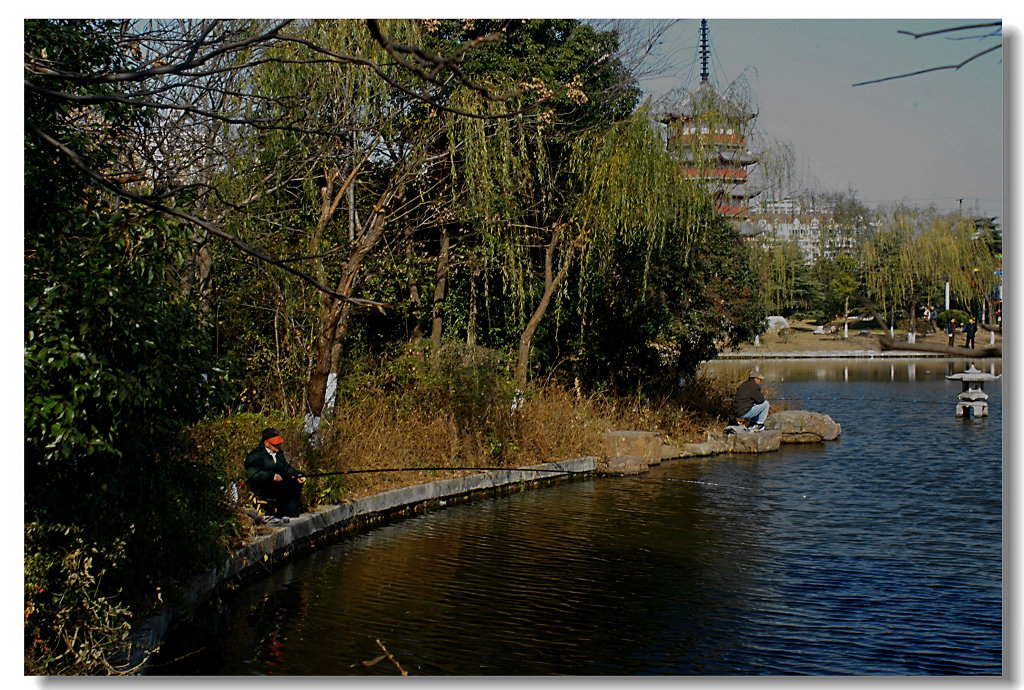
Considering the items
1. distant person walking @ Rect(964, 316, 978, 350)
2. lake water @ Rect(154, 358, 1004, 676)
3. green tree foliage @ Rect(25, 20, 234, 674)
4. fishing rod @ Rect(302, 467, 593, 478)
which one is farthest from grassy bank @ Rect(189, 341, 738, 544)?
distant person walking @ Rect(964, 316, 978, 350)

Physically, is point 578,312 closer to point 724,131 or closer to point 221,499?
point 724,131

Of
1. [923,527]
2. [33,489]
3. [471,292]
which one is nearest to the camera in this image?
[33,489]

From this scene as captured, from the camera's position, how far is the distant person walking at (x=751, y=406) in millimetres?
17141

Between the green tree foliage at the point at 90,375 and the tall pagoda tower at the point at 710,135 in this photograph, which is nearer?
the green tree foliage at the point at 90,375

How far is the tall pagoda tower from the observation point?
1539cm

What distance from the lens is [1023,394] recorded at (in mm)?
5828

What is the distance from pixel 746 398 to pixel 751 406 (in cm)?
23

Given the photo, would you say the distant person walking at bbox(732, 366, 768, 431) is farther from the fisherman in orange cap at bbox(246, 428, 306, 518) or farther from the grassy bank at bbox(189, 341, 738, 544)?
the fisherman in orange cap at bbox(246, 428, 306, 518)

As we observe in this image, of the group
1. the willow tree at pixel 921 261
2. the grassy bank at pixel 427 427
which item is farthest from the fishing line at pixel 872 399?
the grassy bank at pixel 427 427

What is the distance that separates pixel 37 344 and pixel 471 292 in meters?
10.3

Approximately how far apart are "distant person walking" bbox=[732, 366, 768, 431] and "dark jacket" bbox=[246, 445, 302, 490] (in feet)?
32.5

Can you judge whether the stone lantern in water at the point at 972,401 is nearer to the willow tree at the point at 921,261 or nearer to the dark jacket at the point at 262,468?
the willow tree at the point at 921,261

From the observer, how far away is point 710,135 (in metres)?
15.8
